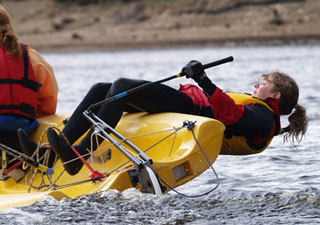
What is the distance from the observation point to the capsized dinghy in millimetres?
3736

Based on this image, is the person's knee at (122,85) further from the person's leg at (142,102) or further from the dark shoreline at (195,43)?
the dark shoreline at (195,43)

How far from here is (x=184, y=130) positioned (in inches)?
160

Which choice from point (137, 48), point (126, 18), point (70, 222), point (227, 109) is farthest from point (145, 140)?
point (126, 18)

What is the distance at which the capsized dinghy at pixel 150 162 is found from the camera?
374 centimetres

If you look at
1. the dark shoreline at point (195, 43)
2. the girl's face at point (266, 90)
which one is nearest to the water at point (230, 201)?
the girl's face at point (266, 90)

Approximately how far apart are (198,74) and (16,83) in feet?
4.72

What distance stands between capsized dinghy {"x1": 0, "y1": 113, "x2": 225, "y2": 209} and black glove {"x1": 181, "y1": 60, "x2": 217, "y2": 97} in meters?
0.23

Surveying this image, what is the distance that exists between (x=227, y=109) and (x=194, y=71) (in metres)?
0.36

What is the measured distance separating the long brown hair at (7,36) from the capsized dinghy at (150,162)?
0.65 meters

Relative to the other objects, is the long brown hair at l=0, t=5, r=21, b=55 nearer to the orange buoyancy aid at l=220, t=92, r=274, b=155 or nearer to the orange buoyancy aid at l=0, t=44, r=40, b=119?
the orange buoyancy aid at l=0, t=44, r=40, b=119

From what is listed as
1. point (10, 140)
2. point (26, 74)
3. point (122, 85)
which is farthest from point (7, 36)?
point (122, 85)

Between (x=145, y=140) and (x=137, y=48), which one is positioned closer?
(x=145, y=140)

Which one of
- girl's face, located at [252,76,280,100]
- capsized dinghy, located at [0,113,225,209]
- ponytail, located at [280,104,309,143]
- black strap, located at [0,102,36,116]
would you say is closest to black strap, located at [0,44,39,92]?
black strap, located at [0,102,36,116]

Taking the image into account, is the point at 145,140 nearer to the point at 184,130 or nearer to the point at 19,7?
the point at 184,130
